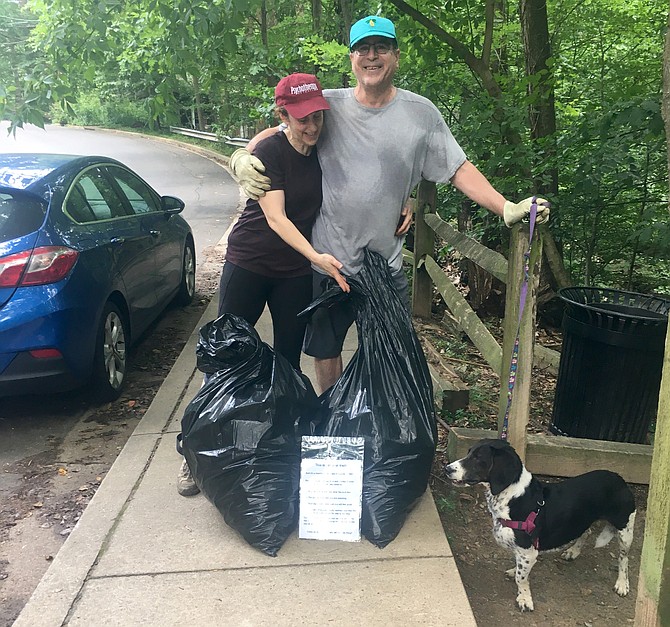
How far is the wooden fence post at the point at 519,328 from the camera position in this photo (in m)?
2.53

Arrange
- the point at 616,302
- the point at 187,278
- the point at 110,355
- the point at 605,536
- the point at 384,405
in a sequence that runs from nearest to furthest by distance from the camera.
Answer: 1. the point at 384,405
2. the point at 605,536
3. the point at 616,302
4. the point at 110,355
5. the point at 187,278

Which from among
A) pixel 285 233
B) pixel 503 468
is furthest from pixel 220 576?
pixel 285 233

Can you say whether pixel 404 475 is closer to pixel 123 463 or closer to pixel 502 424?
pixel 502 424

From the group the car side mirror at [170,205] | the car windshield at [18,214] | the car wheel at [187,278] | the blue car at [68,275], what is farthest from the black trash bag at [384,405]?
the car wheel at [187,278]

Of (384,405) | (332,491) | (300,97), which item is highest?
(300,97)

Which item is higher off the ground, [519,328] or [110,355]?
[519,328]

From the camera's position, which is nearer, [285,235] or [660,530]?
[660,530]

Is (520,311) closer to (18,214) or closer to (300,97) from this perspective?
(300,97)

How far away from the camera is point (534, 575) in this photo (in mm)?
2645

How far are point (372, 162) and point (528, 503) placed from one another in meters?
1.49

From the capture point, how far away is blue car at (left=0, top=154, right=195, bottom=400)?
3.55 meters

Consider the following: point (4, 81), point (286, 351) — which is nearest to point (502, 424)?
point (286, 351)

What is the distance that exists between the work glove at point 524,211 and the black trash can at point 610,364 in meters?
1.02

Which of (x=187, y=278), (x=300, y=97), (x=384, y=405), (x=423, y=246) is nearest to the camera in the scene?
(x=300, y=97)
